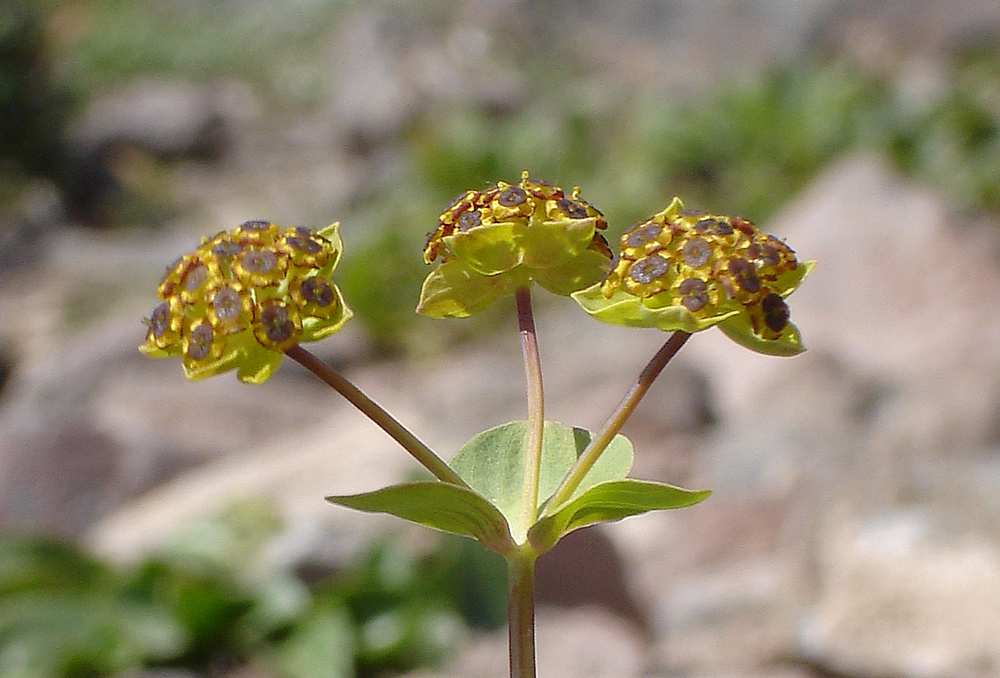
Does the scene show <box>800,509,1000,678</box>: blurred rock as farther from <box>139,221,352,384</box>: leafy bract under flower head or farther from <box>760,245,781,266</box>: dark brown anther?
<box>139,221,352,384</box>: leafy bract under flower head

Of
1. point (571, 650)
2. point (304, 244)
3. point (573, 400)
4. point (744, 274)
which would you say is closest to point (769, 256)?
point (744, 274)

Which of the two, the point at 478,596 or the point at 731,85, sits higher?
the point at 731,85

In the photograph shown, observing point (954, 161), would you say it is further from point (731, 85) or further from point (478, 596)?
point (478, 596)

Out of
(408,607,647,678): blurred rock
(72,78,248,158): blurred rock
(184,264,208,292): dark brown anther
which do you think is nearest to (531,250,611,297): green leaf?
(184,264,208,292): dark brown anther

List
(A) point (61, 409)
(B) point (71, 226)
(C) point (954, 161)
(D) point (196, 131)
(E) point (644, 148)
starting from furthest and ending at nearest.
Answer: (D) point (196, 131)
(B) point (71, 226)
(E) point (644, 148)
(C) point (954, 161)
(A) point (61, 409)

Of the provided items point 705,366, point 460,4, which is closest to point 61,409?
point 705,366

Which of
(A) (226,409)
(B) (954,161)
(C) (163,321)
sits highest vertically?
(B) (954,161)
